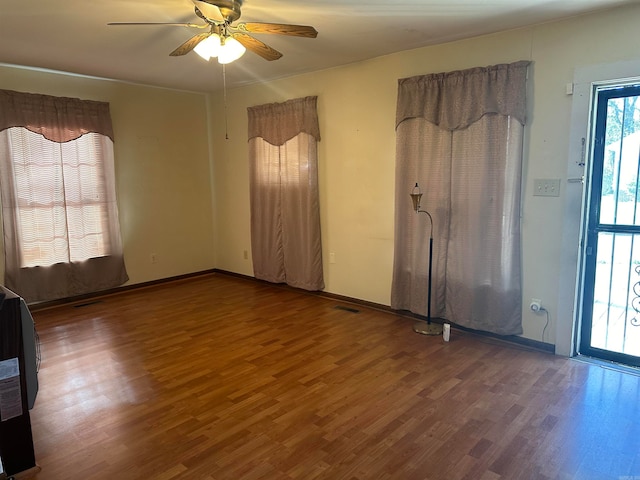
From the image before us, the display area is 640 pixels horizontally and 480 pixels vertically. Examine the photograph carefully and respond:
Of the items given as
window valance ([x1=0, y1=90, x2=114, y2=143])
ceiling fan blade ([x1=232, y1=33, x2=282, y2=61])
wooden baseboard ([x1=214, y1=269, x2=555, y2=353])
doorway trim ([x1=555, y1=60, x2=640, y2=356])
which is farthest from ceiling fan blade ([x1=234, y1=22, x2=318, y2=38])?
window valance ([x1=0, y1=90, x2=114, y2=143])

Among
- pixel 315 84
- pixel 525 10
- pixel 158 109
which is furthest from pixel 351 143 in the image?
pixel 158 109

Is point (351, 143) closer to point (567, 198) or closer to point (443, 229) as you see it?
point (443, 229)

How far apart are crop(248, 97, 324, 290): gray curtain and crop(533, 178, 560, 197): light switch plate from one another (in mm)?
2270

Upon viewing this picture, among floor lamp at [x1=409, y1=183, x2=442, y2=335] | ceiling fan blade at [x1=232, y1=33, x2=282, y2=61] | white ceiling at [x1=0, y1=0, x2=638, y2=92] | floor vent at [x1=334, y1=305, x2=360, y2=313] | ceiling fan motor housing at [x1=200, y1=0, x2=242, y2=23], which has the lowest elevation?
floor vent at [x1=334, y1=305, x2=360, y2=313]

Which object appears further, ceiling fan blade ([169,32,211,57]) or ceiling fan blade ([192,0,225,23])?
ceiling fan blade ([169,32,211,57])

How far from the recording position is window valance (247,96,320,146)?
4648 millimetres

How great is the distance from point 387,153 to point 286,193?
55.9 inches

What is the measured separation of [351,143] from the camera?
441cm

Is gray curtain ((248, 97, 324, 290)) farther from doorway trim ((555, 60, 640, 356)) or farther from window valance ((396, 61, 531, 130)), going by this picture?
doorway trim ((555, 60, 640, 356))

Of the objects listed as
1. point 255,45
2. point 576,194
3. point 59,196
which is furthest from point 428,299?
point 59,196

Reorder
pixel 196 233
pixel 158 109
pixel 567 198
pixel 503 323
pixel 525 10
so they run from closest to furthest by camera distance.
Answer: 1. pixel 525 10
2. pixel 567 198
3. pixel 503 323
4. pixel 158 109
5. pixel 196 233

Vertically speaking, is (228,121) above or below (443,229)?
above

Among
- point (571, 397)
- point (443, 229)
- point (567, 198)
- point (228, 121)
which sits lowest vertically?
point (571, 397)

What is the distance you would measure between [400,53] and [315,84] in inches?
42.0
